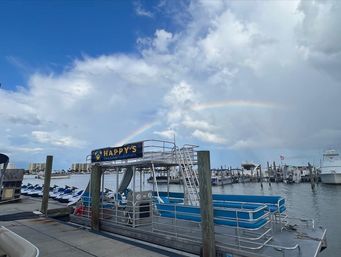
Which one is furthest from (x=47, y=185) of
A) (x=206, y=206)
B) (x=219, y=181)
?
(x=219, y=181)

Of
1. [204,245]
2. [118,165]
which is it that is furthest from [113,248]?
[118,165]

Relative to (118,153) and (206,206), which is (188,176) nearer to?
(206,206)

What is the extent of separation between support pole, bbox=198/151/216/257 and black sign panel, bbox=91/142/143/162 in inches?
154

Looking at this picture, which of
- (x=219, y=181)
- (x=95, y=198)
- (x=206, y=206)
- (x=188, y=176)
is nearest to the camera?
(x=206, y=206)

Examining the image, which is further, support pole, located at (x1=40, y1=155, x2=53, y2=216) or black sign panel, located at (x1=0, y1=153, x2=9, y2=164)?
support pole, located at (x1=40, y1=155, x2=53, y2=216)

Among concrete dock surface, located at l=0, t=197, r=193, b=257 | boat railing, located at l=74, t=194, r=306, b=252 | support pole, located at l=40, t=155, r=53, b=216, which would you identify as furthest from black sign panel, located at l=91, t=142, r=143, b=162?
support pole, located at l=40, t=155, r=53, b=216

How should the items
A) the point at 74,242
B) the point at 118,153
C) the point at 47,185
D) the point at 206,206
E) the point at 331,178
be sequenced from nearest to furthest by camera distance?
the point at 206,206 < the point at 74,242 < the point at 118,153 < the point at 47,185 < the point at 331,178

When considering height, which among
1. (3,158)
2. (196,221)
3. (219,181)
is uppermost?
(219,181)

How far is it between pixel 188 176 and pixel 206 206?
309 centimetres

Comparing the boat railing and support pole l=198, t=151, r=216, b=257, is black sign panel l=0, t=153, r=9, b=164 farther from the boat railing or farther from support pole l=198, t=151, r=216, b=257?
support pole l=198, t=151, r=216, b=257

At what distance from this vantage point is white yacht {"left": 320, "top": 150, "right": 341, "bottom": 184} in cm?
7100

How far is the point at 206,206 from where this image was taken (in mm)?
8977

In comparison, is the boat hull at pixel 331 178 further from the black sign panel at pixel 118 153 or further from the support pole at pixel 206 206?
the support pole at pixel 206 206

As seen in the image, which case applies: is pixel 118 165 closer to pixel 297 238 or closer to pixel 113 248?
pixel 113 248
